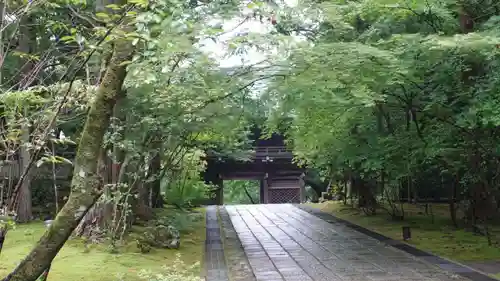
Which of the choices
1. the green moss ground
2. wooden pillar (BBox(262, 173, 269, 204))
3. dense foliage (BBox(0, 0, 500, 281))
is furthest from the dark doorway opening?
dense foliage (BBox(0, 0, 500, 281))

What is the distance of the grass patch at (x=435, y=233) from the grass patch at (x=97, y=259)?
440 centimetres

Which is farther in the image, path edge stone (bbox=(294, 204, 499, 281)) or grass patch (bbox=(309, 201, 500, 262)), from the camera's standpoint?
grass patch (bbox=(309, 201, 500, 262))

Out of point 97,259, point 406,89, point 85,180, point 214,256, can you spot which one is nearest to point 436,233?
point 406,89

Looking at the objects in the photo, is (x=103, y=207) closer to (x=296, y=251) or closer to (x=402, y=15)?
(x=296, y=251)

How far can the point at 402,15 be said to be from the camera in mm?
9156

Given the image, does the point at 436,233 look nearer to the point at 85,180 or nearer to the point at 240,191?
the point at 85,180

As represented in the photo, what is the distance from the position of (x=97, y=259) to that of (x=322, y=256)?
3815mm

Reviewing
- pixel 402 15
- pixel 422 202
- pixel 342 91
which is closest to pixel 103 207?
pixel 342 91

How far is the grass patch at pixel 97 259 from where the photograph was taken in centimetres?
692

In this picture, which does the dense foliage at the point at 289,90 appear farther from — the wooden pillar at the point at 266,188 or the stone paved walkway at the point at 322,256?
the wooden pillar at the point at 266,188

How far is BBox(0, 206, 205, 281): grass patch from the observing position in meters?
6.92

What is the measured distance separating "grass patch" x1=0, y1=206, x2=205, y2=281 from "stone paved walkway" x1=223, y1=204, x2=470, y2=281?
1.18 m

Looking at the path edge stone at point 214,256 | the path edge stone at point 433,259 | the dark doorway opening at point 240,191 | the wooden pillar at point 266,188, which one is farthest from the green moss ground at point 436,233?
the dark doorway opening at point 240,191

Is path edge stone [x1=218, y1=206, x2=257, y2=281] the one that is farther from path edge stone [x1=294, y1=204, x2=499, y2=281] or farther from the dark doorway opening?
the dark doorway opening
